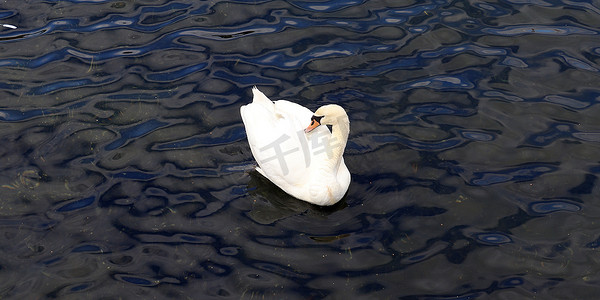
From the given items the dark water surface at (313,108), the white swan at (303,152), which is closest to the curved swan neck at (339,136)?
the white swan at (303,152)

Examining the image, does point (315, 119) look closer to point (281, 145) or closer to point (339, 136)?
point (339, 136)

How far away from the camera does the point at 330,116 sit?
9.27 meters

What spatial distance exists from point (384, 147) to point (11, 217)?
513 centimetres

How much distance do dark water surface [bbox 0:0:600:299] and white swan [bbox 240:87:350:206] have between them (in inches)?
13.0

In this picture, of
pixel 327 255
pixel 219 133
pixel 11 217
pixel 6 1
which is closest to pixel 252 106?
pixel 219 133

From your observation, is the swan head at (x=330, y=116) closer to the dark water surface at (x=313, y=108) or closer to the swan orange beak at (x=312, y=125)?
the swan orange beak at (x=312, y=125)

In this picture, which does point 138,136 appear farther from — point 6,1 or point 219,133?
Result: point 6,1

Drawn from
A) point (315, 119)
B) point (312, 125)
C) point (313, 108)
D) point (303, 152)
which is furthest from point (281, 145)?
point (313, 108)

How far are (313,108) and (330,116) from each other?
158 cm

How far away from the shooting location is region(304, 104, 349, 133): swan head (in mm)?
9211

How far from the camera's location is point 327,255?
860 centimetres

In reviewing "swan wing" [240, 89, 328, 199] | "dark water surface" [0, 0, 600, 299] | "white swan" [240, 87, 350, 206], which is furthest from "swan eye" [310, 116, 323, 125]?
"dark water surface" [0, 0, 600, 299]

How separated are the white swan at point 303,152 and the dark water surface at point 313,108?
0.33 metres

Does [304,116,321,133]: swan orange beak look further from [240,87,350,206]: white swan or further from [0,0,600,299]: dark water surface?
[0,0,600,299]: dark water surface
